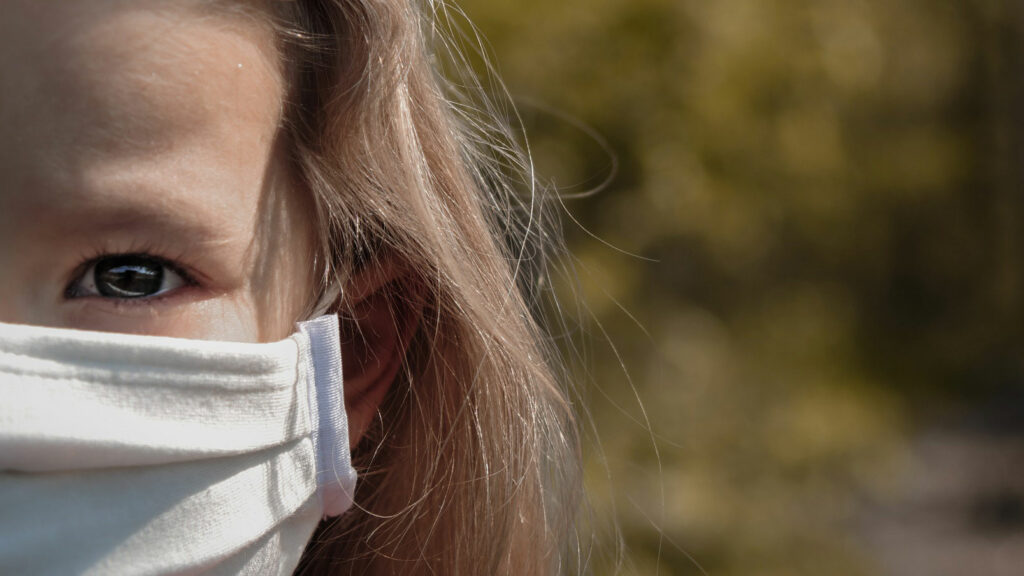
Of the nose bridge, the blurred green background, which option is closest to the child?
the nose bridge

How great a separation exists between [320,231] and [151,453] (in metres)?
0.37

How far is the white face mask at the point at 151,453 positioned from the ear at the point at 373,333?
6.1 inches

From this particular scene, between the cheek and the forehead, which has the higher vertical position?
the forehead

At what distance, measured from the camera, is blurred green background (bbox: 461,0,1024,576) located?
2326 mm

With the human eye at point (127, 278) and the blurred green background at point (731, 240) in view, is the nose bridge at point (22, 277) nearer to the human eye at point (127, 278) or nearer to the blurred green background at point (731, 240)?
the human eye at point (127, 278)

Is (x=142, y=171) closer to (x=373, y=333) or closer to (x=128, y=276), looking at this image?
(x=128, y=276)

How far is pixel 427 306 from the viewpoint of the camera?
1519mm

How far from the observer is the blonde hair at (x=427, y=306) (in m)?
1.40

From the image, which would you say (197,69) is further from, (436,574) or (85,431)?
(436,574)

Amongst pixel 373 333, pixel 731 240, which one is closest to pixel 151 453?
pixel 373 333

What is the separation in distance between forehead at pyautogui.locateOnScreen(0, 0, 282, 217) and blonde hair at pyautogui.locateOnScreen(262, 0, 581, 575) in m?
0.15

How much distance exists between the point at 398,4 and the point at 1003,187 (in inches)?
257

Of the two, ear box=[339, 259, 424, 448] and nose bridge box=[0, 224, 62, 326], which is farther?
ear box=[339, 259, 424, 448]

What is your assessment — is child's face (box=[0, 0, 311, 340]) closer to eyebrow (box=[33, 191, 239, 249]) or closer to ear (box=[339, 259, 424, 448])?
eyebrow (box=[33, 191, 239, 249])
